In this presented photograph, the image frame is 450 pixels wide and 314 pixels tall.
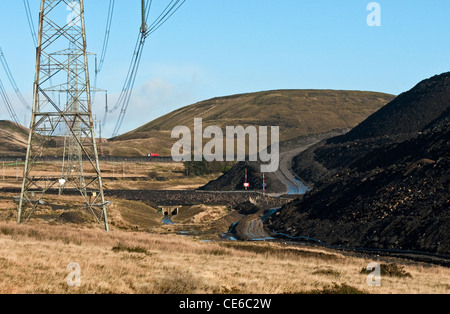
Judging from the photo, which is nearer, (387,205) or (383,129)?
(387,205)

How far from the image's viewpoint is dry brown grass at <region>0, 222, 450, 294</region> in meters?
19.6

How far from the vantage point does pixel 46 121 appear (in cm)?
3825

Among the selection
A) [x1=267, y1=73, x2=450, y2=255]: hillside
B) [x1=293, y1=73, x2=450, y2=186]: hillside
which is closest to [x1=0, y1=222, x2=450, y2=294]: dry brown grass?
[x1=267, y1=73, x2=450, y2=255]: hillside

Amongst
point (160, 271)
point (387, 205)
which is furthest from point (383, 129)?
point (160, 271)

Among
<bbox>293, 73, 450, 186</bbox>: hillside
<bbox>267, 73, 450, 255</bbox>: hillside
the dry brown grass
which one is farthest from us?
<bbox>293, 73, 450, 186</bbox>: hillside

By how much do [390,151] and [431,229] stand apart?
37.4 m

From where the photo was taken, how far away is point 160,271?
2366 centimetres

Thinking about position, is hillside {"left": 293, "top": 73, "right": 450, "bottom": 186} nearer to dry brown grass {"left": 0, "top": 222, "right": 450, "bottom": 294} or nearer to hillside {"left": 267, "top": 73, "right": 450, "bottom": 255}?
hillside {"left": 267, "top": 73, "right": 450, "bottom": 255}

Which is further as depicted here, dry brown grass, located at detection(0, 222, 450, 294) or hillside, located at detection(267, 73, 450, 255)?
hillside, located at detection(267, 73, 450, 255)

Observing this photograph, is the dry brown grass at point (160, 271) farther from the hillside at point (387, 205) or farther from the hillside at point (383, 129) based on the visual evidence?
the hillside at point (383, 129)

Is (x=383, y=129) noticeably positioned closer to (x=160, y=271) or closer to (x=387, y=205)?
(x=387, y=205)

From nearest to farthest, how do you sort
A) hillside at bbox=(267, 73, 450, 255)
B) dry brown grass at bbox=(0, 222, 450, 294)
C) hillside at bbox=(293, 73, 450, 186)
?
dry brown grass at bbox=(0, 222, 450, 294), hillside at bbox=(267, 73, 450, 255), hillside at bbox=(293, 73, 450, 186)
